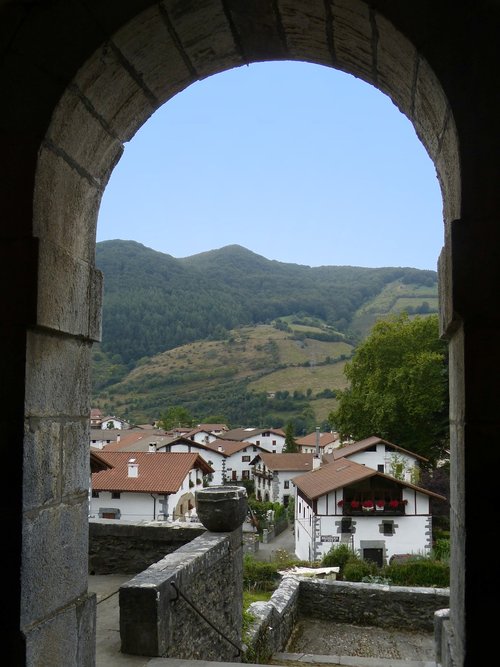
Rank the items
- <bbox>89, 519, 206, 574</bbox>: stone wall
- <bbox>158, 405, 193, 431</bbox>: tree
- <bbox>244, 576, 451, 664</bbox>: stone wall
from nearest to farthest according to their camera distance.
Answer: <bbox>89, 519, 206, 574</bbox>: stone wall < <bbox>244, 576, 451, 664</bbox>: stone wall < <bbox>158, 405, 193, 431</bbox>: tree

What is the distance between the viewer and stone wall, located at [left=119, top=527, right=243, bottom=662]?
205 inches

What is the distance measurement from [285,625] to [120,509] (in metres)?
17.1

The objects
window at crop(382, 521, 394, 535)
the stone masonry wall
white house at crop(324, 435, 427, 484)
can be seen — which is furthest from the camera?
white house at crop(324, 435, 427, 484)

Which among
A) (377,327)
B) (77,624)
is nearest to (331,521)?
(377,327)

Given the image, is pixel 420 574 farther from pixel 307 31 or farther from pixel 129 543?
pixel 307 31

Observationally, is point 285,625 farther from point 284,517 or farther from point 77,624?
point 284,517

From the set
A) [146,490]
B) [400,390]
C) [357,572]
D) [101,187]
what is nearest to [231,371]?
[400,390]

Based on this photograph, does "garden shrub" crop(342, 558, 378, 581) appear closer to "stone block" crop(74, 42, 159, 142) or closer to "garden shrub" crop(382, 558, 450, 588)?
"garden shrub" crop(382, 558, 450, 588)

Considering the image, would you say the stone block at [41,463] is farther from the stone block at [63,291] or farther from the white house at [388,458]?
the white house at [388,458]

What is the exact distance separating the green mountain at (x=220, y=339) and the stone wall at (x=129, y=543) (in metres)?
91.3

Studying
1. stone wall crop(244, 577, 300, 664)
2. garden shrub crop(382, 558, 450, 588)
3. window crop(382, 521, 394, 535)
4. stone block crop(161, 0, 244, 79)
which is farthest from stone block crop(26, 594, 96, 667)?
window crop(382, 521, 394, 535)

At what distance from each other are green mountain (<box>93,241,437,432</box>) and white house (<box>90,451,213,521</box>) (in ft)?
231

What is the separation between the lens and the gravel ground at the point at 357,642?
40.0ft

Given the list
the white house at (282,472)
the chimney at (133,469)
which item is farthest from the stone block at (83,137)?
the white house at (282,472)
